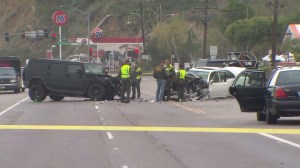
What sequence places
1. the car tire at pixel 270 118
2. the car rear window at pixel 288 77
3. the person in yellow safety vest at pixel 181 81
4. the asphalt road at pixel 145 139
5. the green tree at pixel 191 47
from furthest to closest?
the green tree at pixel 191 47 < the person in yellow safety vest at pixel 181 81 < the car tire at pixel 270 118 < the car rear window at pixel 288 77 < the asphalt road at pixel 145 139

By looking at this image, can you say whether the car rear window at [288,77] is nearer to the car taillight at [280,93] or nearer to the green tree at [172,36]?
the car taillight at [280,93]

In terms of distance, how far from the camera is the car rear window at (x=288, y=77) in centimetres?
1892

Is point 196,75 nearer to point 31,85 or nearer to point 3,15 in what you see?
point 31,85

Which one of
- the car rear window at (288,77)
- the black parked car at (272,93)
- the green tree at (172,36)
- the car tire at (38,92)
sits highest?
the green tree at (172,36)

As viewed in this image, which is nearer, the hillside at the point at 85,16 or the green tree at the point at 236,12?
the green tree at the point at 236,12

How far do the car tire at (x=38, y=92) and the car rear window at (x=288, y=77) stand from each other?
15.9 metres

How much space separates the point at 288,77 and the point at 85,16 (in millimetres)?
103007

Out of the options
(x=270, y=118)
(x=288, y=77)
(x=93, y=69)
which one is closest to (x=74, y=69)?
(x=93, y=69)

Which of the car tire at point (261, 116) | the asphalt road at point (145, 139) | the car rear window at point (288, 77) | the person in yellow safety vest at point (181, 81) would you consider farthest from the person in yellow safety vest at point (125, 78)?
the car rear window at point (288, 77)

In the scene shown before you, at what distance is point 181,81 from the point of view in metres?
31.0

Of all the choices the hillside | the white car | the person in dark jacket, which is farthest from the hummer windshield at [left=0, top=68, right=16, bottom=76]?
the hillside

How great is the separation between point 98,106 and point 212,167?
17.6 metres

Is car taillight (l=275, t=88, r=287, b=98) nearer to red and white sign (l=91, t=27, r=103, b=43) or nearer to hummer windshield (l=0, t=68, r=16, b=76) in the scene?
hummer windshield (l=0, t=68, r=16, b=76)

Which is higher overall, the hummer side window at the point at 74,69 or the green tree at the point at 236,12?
the green tree at the point at 236,12
